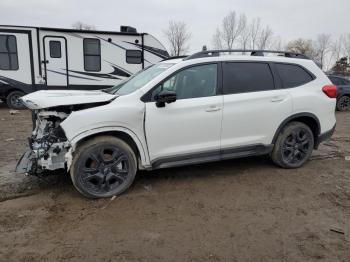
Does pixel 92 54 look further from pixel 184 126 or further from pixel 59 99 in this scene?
pixel 184 126

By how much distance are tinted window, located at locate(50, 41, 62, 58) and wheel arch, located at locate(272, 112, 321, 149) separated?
967 centimetres

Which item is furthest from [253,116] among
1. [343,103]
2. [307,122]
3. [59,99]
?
[343,103]

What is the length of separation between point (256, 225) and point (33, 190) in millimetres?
2979

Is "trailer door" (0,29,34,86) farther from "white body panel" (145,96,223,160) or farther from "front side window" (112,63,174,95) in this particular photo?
"white body panel" (145,96,223,160)

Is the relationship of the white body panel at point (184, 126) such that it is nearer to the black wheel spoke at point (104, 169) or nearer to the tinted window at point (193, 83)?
the tinted window at point (193, 83)

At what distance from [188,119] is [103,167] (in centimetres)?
128

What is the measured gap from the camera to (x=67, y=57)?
12.8 m

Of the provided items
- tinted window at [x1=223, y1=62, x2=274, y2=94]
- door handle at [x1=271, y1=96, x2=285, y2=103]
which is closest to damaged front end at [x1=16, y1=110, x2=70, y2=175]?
tinted window at [x1=223, y1=62, x2=274, y2=94]

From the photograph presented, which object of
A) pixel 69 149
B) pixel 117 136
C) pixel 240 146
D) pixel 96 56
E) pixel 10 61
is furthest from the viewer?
pixel 96 56

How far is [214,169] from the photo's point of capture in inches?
225

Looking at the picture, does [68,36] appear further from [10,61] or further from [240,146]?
[240,146]

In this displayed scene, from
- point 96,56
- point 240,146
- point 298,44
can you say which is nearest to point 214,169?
point 240,146

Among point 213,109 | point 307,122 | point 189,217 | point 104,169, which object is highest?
point 213,109

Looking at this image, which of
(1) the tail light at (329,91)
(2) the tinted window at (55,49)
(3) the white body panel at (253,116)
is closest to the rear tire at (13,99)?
(2) the tinted window at (55,49)
